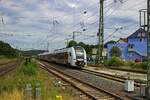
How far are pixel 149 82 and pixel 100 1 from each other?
42909 millimetres

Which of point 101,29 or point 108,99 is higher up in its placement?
point 101,29

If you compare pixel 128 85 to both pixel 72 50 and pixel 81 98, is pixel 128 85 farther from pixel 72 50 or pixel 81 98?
pixel 72 50

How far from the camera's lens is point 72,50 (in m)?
50.8

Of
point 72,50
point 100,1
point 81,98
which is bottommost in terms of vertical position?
point 81,98

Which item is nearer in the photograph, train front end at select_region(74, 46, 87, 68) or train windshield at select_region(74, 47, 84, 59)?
train front end at select_region(74, 46, 87, 68)

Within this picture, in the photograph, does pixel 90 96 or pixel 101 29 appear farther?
pixel 101 29

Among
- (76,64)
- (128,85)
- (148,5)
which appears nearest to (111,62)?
(76,64)

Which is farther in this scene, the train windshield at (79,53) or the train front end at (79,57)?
the train windshield at (79,53)

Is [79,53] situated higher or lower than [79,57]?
higher

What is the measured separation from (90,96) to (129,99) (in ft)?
6.62

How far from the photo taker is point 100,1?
5975cm

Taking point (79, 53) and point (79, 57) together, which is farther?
point (79, 53)

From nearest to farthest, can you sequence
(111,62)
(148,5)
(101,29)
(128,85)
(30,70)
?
1. (148,5)
2. (128,85)
3. (30,70)
4. (101,29)
5. (111,62)

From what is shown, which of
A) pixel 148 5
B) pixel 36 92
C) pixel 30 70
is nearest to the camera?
pixel 36 92
